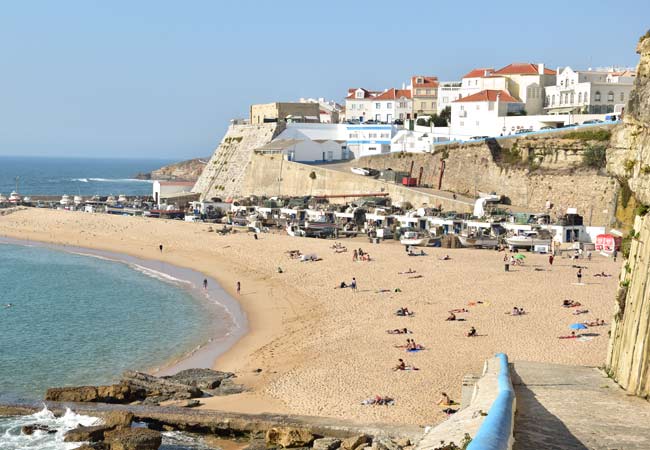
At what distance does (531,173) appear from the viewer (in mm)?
43344

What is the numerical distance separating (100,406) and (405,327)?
9373 millimetres

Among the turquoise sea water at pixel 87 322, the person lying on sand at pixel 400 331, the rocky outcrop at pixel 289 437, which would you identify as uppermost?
the person lying on sand at pixel 400 331

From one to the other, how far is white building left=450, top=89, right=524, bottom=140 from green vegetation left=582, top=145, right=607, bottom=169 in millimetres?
12875

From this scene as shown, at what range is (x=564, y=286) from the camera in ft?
90.9

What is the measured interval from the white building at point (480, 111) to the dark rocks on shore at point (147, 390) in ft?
120

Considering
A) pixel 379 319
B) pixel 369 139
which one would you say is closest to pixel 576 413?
pixel 379 319

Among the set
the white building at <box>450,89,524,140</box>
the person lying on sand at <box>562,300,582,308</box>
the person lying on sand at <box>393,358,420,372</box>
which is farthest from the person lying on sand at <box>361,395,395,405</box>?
the white building at <box>450,89,524,140</box>

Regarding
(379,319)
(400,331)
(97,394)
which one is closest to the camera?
(97,394)

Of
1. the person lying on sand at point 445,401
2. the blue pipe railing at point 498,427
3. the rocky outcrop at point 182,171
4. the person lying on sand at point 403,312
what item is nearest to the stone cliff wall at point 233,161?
the person lying on sand at point 403,312

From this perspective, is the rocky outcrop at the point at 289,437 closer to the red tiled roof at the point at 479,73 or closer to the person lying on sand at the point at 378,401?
the person lying on sand at the point at 378,401

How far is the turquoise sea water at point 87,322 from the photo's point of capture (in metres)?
21.6

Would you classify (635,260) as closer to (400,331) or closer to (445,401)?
(445,401)

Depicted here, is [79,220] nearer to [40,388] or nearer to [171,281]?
[171,281]

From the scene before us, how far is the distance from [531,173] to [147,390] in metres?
29.2
